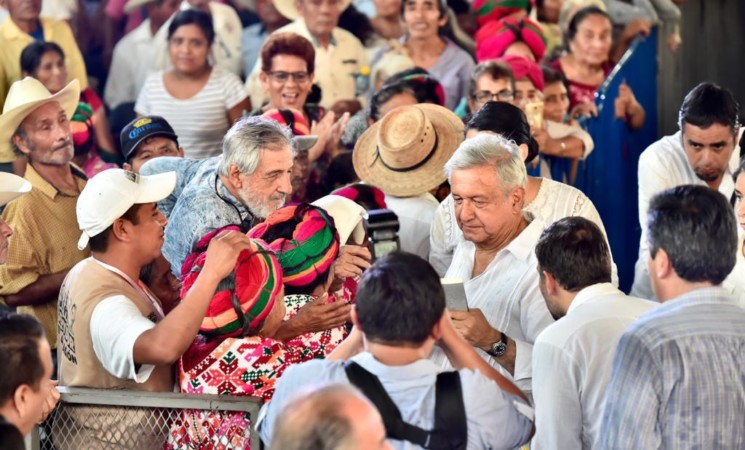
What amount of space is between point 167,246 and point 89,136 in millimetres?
2634

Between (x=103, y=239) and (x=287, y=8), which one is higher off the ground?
(x=287, y=8)

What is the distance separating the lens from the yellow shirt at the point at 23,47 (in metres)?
7.19

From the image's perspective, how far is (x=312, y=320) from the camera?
387cm

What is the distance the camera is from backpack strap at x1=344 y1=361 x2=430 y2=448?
2.92 metres

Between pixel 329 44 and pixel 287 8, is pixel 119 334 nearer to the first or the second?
pixel 329 44

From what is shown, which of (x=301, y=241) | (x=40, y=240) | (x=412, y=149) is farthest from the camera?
(x=412, y=149)

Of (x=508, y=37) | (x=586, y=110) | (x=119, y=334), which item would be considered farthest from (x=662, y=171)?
(x=119, y=334)

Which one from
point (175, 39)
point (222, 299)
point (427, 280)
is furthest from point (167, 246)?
point (175, 39)

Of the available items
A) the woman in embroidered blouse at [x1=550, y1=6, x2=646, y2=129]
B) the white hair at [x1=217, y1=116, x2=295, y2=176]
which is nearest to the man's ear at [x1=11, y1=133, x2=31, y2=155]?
the white hair at [x1=217, y1=116, x2=295, y2=176]

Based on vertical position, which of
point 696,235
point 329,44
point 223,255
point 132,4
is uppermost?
point 696,235

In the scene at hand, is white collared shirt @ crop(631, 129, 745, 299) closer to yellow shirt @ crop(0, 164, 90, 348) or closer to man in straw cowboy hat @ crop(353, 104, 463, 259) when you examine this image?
man in straw cowboy hat @ crop(353, 104, 463, 259)

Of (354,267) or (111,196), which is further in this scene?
(354,267)

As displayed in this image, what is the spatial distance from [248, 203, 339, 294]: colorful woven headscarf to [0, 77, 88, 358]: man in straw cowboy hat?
1645mm

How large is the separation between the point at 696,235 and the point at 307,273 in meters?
1.44
